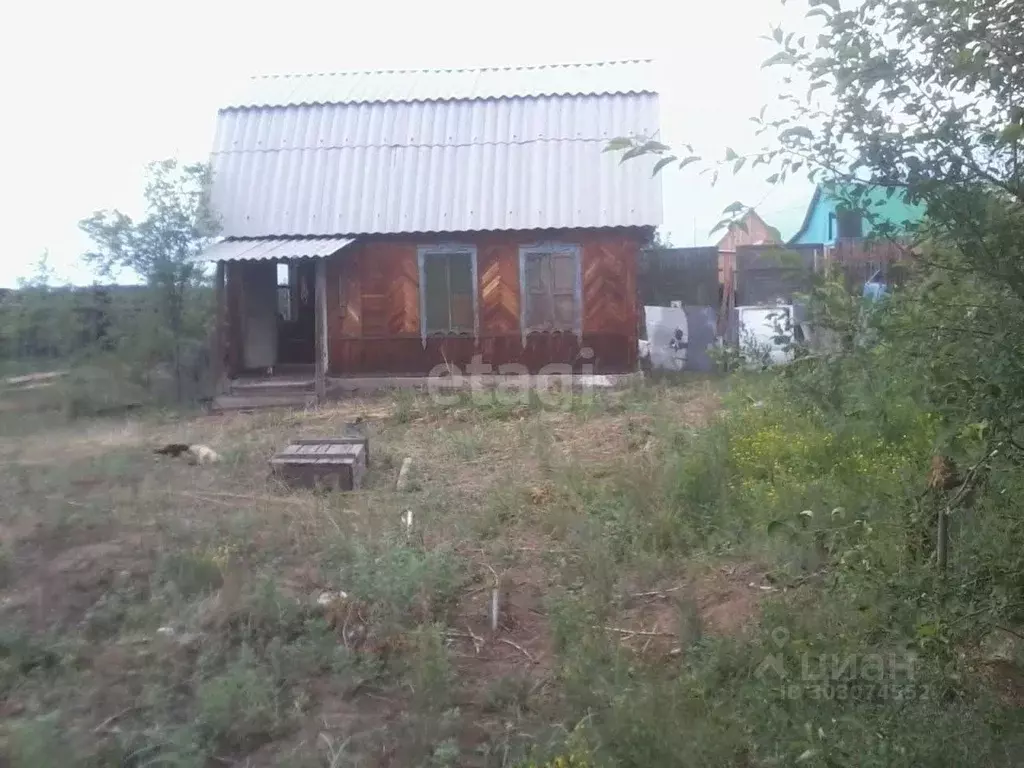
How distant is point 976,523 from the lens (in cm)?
441

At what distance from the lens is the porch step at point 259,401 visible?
1177cm

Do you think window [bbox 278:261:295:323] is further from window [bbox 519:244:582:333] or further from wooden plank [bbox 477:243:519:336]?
window [bbox 519:244:582:333]

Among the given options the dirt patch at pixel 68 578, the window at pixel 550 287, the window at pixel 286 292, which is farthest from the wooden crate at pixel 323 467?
the window at pixel 286 292

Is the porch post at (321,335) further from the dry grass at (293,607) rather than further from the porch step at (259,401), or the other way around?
the dry grass at (293,607)

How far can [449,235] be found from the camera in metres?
12.3

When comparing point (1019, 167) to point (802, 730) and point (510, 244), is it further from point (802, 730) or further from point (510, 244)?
point (510, 244)

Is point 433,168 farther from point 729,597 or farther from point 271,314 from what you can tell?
point 729,597

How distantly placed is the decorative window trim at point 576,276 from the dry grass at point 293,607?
4.63m

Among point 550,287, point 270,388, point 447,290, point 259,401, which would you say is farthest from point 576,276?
point 259,401

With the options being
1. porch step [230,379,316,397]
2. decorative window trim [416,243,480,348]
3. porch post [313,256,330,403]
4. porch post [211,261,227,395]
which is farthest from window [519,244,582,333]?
porch post [211,261,227,395]

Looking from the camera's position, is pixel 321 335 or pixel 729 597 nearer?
pixel 729 597

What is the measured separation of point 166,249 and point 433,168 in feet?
12.7

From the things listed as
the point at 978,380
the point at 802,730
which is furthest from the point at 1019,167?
the point at 802,730

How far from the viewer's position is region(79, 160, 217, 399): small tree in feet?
37.6
